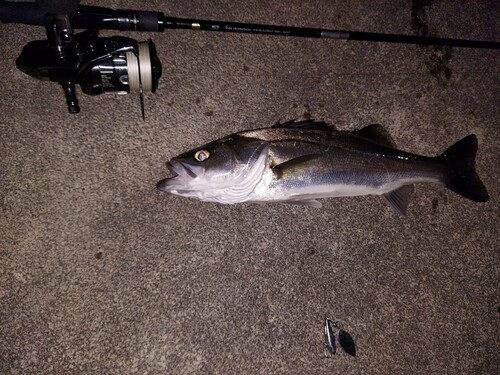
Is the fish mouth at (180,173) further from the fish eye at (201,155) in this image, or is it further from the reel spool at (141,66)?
the reel spool at (141,66)

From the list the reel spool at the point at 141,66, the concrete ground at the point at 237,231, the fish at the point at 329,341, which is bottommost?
the fish at the point at 329,341

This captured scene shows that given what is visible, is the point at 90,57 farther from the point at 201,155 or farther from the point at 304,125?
the point at 304,125

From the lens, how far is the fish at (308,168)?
6.95ft

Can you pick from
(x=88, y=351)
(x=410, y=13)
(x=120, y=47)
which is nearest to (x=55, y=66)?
(x=120, y=47)

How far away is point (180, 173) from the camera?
6.75 ft

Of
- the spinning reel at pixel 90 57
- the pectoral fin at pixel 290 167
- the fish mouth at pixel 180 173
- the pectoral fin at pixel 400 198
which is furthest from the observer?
the pectoral fin at pixel 400 198

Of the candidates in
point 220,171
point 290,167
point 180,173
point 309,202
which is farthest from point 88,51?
point 309,202

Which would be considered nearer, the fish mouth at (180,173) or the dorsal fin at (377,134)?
the fish mouth at (180,173)

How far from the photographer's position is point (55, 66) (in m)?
1.95

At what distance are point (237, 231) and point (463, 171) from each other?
5.35 ft

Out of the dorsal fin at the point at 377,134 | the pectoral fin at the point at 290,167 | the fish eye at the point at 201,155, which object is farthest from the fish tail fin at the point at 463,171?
the fish eye at the point at 201,155

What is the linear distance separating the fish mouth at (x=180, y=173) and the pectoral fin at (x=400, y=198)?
132 cm

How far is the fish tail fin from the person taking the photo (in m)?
2.46

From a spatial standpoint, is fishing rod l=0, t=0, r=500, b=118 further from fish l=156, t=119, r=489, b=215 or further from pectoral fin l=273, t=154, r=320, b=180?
pectoral fin l=273, t=154, r=320, b=180
